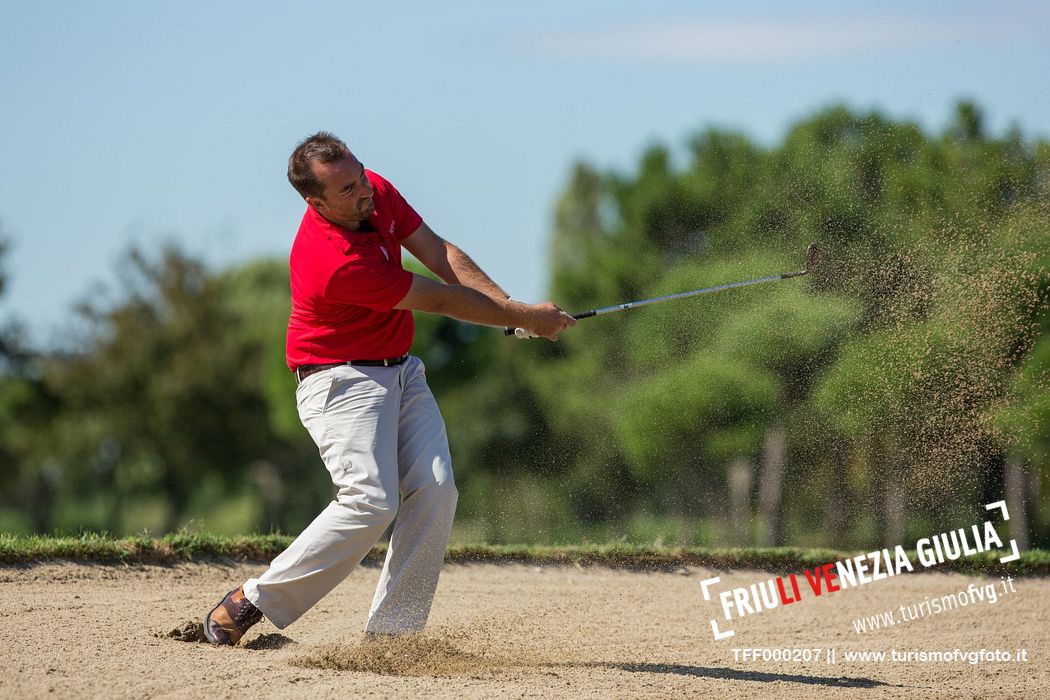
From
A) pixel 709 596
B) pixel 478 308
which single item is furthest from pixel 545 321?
pixel 709 596

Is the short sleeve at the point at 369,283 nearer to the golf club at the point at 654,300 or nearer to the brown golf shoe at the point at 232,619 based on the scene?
the golf club at the point at 654,300

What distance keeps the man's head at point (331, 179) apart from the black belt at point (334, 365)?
0.55 metres

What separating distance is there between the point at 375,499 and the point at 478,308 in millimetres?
830

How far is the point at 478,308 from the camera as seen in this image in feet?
15.8

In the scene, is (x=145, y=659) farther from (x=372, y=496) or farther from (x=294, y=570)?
(x=372, y=496)

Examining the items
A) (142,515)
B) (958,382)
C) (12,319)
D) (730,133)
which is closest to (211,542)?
(958,382)

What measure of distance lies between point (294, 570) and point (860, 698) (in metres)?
2.20

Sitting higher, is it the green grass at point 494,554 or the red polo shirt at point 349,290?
the red polo shirt at point 349,290

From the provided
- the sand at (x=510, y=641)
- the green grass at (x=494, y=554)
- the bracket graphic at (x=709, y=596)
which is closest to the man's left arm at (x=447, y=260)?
the sand at (x=510, y=641)

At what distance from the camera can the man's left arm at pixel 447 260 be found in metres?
5.28

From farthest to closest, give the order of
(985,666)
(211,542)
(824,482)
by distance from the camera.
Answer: (824,482)
(211,542)
(985,666)

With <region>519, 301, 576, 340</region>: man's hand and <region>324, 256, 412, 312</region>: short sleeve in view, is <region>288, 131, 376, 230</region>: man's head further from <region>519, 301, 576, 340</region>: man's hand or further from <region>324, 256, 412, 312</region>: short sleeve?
<region>519, 301, 576, 340</region>: man's hand

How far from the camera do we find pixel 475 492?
27.0 metres

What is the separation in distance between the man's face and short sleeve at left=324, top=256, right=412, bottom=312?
0.92 ft
